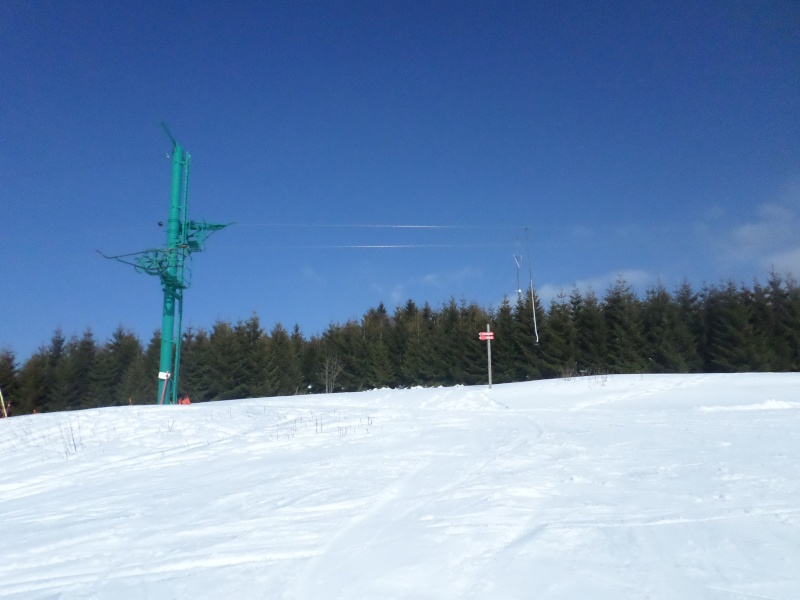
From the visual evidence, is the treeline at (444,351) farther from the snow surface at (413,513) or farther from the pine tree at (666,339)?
the snow surface at (413,513)

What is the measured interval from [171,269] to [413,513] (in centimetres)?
2018

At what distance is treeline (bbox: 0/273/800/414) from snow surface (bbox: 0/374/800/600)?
859 inches

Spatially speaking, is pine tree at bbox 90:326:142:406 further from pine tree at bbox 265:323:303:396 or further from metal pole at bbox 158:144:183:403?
metal pole at bbox 158:144:183:403

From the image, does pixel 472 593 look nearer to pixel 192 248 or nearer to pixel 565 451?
pixel 565 451

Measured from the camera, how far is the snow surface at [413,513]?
3.61 metres

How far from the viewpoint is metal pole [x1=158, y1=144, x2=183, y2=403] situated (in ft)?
74.4

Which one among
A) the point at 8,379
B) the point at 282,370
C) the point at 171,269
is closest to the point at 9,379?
the point at 8,379

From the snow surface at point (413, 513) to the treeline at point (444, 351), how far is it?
71.6ft

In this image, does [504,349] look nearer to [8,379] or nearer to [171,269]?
[171,269]

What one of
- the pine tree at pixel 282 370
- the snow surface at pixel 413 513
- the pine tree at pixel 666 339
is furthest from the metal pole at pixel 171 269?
the pine tree at pixel 666 339

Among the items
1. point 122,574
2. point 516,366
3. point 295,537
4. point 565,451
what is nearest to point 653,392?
point 565,451

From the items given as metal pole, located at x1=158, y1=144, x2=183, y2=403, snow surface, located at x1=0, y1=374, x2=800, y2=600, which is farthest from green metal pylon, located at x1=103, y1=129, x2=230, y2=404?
snow surface, located at x1=0, y1=374, x2=800, y2=600

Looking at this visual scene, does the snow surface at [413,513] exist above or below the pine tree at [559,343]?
below

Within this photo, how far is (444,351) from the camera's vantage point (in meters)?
42.7
